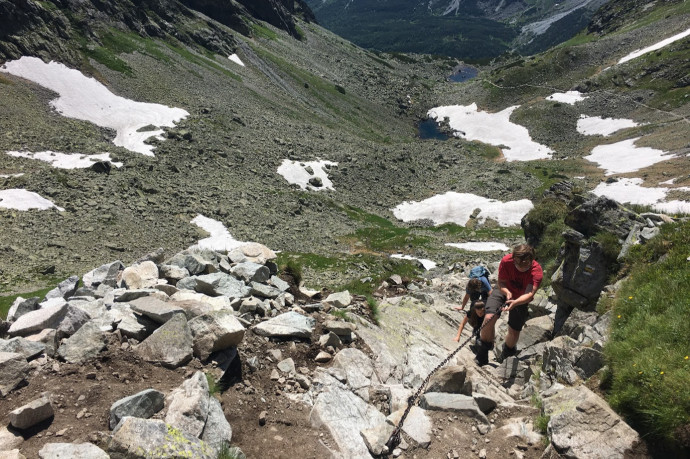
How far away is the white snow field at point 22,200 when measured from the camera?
106ft

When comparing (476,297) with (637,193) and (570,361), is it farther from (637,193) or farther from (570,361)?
(637,193)

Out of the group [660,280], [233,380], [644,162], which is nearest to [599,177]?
[644,162]

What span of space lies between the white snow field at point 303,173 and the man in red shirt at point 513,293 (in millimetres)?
44644

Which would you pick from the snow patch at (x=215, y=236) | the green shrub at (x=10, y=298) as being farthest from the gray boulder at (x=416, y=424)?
the snow patch at (x=215, y=236)

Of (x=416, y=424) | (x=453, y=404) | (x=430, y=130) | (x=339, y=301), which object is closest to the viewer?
(x=416, y=424)

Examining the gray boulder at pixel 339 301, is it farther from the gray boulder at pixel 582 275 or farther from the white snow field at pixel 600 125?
the white snow field at pixel 600 125

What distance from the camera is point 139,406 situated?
6156mm

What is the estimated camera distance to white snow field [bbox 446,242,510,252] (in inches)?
1641

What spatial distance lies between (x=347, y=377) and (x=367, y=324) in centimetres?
287

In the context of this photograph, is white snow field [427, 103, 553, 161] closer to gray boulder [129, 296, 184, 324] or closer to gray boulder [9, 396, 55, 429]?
gray boulder [129, 296, 184, 324]

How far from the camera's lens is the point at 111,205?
3603 cm

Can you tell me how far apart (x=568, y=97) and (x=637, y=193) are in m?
68.1

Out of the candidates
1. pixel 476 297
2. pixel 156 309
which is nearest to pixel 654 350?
pixel 476 297

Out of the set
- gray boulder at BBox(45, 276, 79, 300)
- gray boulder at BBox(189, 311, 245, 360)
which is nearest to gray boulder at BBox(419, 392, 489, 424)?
gray boulder at BBox(189, 311, 245, 360)
